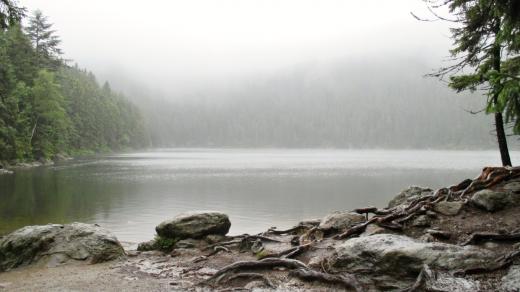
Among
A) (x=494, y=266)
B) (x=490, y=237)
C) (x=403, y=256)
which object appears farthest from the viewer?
(x=490, y=237)

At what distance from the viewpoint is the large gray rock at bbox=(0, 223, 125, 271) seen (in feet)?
43.7

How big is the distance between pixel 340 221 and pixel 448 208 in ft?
11.5

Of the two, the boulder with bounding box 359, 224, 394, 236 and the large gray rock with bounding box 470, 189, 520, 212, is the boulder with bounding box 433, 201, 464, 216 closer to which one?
the large gray rock with bounding box 470, 189, 520, 212

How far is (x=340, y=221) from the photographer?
14016 mm

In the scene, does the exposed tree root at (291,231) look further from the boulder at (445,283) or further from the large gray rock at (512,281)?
the large gray rock at (512,281)

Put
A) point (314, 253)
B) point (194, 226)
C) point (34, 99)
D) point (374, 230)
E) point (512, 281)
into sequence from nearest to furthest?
point (512, 281)
point (314, 253)
point (374, 230)
point (194, 226)
point (34, 99)

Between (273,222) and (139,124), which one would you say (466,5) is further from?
(139,124)

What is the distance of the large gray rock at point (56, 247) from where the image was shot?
13.3m

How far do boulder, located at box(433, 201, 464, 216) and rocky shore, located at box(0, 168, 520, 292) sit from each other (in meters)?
0.03

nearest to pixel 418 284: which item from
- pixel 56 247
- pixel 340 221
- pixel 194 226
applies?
pixel 340 221

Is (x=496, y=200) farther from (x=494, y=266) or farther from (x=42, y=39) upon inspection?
(x=42, y=39)

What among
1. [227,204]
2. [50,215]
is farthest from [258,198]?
[50,215]

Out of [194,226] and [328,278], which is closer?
[328,278]

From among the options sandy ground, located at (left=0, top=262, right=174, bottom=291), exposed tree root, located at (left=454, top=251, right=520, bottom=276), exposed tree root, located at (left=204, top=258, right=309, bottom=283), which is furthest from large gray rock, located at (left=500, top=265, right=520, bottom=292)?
sandy ground, located at (left=0, top=262, right=174, bottom=291)
